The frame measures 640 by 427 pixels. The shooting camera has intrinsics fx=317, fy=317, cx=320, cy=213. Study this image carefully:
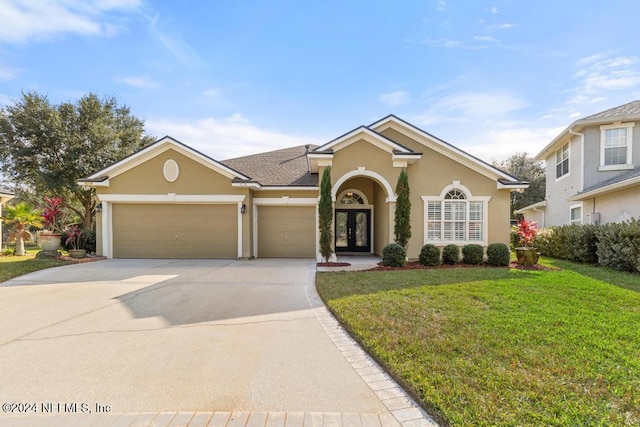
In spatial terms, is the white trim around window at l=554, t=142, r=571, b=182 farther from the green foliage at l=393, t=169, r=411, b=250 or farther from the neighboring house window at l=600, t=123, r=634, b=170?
the green foliage at l=393, t=169, r=411, b=250

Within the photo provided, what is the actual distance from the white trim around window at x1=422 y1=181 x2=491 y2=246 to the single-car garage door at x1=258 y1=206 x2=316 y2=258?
15.7ft

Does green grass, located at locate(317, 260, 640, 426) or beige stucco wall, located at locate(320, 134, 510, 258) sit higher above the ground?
beige stucco wall, located at locate(320, 134, 510, 258)

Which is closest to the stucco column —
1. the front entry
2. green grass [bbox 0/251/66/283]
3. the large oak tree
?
the front entry

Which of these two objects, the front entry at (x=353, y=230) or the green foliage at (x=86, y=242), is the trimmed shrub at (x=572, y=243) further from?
the green foliage at (x=86, y=242)

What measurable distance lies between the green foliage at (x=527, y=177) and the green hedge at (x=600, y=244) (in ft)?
72.5

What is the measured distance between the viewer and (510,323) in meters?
4.90

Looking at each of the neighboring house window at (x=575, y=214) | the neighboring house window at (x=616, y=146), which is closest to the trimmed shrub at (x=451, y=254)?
the neighboring house window at (x=575, y=214)

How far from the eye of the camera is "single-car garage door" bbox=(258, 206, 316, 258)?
13.8 m

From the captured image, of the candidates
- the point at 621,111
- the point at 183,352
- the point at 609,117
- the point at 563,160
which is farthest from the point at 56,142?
the point at 621,111

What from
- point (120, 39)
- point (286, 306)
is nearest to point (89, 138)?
point (120, 39)

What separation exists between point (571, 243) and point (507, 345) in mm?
12193

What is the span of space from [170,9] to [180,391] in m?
10.8

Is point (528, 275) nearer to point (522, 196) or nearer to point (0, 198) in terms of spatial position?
point (0, 198)

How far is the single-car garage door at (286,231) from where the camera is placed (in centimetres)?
1377
